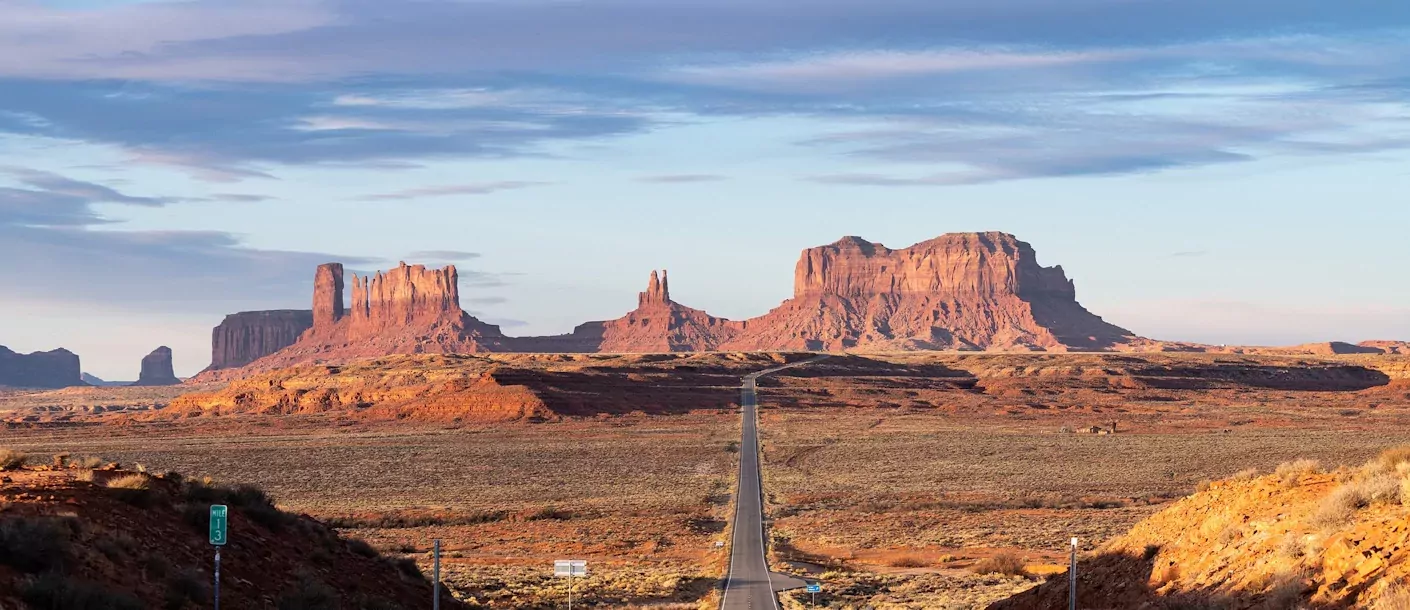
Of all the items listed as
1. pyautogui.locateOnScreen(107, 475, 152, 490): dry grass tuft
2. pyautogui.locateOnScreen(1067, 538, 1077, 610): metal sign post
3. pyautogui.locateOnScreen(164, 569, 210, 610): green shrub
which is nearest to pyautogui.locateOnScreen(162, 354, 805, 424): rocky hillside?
pyautogui.locateOnScreen(107, 475, 152, 490): dry grass tuft

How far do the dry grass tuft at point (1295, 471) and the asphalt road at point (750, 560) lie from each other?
47.3ft

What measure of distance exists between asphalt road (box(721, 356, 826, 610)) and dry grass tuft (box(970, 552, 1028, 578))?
5.40 metres

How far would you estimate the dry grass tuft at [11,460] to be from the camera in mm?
21831

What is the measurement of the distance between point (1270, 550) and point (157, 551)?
1496 cm

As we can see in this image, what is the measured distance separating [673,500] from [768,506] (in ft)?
16.0

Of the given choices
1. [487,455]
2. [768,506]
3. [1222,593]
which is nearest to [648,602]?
[1222,593]

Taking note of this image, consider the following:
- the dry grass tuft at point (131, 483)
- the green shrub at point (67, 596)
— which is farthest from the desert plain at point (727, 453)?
the green shrub at point (67, 596)

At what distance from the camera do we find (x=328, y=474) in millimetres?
74625

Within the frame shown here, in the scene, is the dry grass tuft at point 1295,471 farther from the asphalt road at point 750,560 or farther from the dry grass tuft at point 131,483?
the dry grass tuft at point 131,483

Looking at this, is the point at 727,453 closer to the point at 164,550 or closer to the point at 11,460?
the point at 11,460

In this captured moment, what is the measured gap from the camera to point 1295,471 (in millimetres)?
20328

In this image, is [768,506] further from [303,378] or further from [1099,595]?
[303,378]

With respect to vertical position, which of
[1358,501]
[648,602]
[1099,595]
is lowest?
[648,602]

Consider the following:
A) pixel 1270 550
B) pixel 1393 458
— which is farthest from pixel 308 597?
pixel 1393 458
